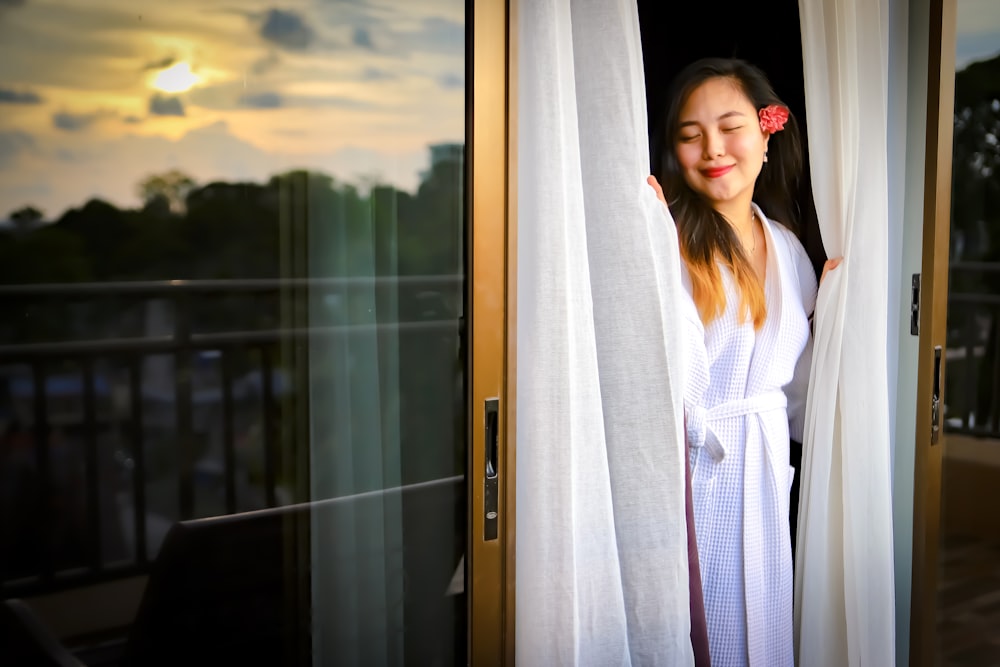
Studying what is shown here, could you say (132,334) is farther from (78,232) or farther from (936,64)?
(936,64)

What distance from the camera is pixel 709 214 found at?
2066mm

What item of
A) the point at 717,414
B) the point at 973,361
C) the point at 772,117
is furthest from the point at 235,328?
the point at 973,361

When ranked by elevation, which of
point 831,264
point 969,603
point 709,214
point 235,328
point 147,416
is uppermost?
point 709,214

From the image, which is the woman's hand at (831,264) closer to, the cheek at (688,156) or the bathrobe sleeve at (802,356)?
the bathrobe sleeve at (802,356)

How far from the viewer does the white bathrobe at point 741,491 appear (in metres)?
2.04

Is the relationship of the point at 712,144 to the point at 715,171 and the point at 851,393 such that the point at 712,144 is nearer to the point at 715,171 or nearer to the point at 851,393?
the point at 715,171

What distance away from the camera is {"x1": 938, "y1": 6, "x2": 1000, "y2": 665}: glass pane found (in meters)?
2.79

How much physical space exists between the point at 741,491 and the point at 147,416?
1.36 m

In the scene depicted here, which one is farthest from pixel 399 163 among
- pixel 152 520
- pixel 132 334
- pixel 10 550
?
pixel 10 550

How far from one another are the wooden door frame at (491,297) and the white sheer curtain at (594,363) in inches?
1.4

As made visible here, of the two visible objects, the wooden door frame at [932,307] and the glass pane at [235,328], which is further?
the wooden door frame at [932,307]

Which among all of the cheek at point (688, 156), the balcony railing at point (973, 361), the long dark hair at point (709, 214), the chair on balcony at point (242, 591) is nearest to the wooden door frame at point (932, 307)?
the long dark hair at point (709, 214)

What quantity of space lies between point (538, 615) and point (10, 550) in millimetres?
897

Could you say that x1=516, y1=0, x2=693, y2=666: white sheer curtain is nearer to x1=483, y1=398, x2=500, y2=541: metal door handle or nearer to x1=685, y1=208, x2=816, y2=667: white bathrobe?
x1=483, y1=398, x2=500, y2=541: metal door handle
